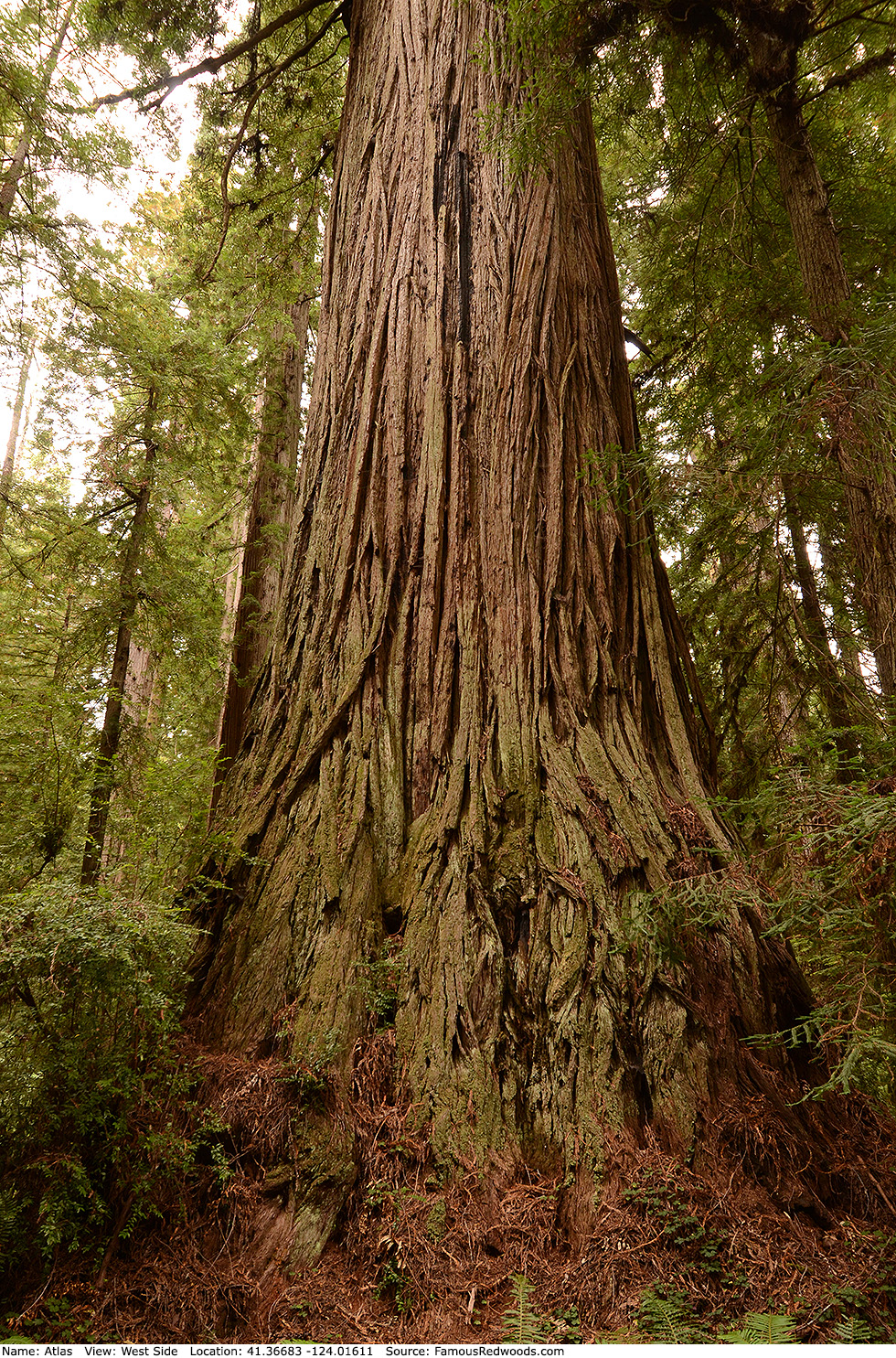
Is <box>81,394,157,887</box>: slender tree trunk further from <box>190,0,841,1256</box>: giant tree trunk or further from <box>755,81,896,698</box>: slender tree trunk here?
<box>755,81,896,698</box>: slender tree trunk

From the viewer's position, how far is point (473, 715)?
11.0 ft

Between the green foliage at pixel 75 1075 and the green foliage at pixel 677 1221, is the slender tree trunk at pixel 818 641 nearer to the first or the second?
the green foliage at pixel 677 1221

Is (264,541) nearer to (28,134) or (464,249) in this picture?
(28,134)

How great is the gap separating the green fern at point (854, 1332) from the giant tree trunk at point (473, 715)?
594 mm

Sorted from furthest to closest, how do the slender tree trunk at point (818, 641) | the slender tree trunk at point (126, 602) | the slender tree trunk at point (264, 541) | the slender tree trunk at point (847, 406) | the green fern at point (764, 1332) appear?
the slender tree trunk at point (264, 541) < the slender tree trunk at point (818, 641) < the slender tree trunk at point (126, 602) < the slender tree trunk at point (847, 406) < the green fern at point (764, 1332)

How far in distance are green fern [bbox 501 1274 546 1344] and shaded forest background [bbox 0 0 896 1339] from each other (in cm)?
2

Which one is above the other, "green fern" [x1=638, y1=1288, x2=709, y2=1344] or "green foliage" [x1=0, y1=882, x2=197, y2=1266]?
"green foliage" [x1=0, y1=882, x2=197, y2=1266]

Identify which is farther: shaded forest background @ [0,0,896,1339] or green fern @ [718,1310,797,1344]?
shaded forest background @ [0,0,896,1339]

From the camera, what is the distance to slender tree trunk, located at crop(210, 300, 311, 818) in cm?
644

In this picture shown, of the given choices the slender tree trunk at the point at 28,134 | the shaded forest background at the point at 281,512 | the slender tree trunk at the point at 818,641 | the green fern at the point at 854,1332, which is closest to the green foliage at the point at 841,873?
the shaded forest background at the point at 281,512

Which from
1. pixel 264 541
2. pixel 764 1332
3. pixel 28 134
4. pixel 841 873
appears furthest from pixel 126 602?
pixel 764 1332

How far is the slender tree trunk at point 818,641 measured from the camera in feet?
13.5

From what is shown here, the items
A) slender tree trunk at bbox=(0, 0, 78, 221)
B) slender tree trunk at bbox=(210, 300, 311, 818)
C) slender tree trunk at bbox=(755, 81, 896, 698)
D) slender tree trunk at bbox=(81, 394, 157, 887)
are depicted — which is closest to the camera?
slender tree trunk at bbox=(755, 81, 896, 698)

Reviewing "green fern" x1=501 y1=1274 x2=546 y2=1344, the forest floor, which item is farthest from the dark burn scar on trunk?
"green fern" x1=501 y1=1274 x2=546 y2=1344
